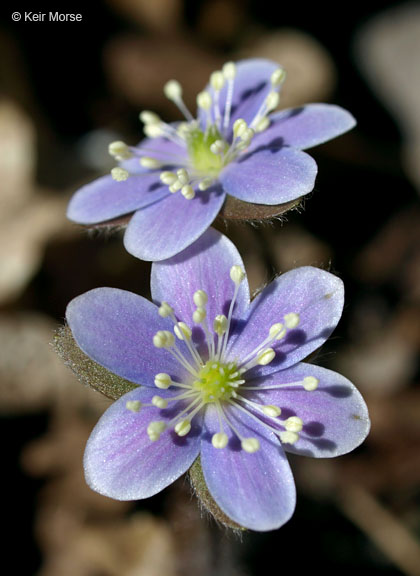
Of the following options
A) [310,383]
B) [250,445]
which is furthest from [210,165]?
[250,445]

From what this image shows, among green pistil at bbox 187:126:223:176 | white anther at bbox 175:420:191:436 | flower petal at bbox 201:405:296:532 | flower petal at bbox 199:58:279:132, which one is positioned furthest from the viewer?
flower petal at bbox 199:58:279:132

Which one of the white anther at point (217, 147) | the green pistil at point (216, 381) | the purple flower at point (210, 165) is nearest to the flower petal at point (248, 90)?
the purple flower at point (210, 165)

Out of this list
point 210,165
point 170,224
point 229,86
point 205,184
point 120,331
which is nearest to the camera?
point 120,331

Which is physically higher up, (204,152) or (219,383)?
Answer: (204,152)

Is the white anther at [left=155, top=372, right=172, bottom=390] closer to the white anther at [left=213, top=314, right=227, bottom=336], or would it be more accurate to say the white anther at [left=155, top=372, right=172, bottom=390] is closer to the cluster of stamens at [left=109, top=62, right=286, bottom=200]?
the white anther at [left=213, top=314, right=227, bottom=336]

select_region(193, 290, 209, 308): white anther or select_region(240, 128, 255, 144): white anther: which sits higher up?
select_region(240, 128, 255, 144): white anther

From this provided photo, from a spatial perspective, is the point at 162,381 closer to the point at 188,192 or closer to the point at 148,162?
the point at 188,192

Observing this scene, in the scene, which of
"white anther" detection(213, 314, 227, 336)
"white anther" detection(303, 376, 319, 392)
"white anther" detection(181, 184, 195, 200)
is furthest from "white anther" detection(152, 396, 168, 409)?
"white anther" detection(181, 184, 195, 200)

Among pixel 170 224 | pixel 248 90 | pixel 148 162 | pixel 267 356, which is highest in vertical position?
pixel 248 90
